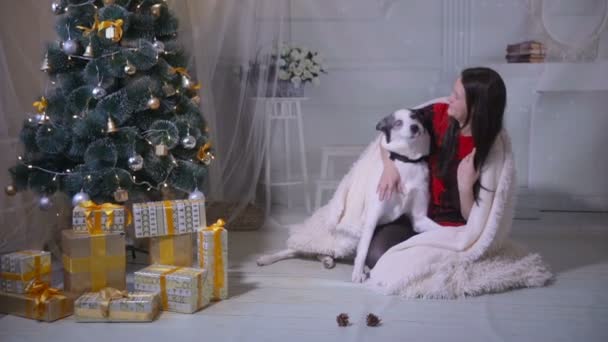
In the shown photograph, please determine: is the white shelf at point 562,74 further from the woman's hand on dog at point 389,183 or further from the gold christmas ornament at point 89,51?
the gold christmas ornament at point 89,51

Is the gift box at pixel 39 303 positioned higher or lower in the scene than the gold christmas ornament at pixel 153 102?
lower

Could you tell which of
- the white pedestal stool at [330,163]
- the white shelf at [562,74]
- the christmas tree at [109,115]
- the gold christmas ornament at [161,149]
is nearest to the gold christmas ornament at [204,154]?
the christmas tree at [109,115]

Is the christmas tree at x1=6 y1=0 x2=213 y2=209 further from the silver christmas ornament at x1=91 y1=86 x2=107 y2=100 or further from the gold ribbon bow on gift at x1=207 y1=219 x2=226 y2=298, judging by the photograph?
the gold ribbon bow on gift at x1=207 y1=219 x2=226 y2=298

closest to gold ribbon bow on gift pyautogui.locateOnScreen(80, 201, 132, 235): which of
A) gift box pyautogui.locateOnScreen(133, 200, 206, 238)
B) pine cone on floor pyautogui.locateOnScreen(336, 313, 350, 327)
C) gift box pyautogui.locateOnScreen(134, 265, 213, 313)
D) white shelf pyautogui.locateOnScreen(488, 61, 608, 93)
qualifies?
gift box pyautogui.locateOnScreen(133, 200, 206, 238)

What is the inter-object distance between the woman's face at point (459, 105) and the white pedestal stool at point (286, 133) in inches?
49.4

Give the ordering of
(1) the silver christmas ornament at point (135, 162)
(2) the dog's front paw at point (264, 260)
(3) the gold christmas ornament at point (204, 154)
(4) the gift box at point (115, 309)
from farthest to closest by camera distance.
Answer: (2) the dog's front paw at point (264, 260)
(3) the gold christmas ornament at point (204, 154)
(1) the silver christmas ornament at point (135, 162)
(4) the gift box at point (115, 309)

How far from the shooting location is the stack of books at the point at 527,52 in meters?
3.67

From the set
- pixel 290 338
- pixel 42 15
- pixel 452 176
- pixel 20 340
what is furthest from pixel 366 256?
pixel 42 15

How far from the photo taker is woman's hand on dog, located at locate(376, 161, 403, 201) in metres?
2.54

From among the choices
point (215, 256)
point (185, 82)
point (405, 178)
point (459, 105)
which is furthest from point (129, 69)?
point (459, 105)

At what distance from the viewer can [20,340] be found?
6.66 ft

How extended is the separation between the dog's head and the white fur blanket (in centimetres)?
25

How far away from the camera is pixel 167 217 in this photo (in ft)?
7.95

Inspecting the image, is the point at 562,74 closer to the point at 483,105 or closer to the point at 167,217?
the point at 483,105
